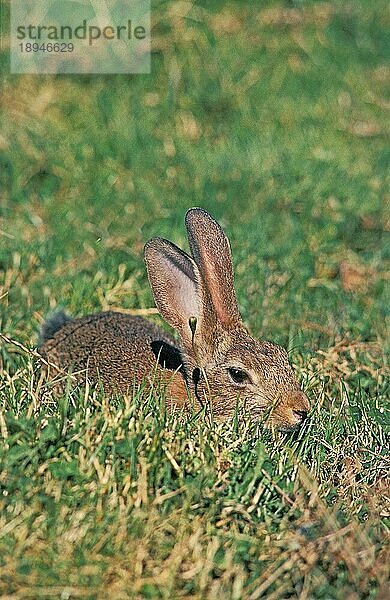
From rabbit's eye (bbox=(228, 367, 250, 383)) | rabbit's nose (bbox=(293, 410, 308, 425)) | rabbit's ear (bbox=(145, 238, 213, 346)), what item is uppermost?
rabbit's ear (bbox=(145, 238, 213, 346))

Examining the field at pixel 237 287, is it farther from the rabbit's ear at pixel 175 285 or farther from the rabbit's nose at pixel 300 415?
the rabbit's ear at pixel 175 285

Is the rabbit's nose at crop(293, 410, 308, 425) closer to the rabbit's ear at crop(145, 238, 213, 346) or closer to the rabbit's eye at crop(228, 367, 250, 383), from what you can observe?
the rabbit's eye at crop(228, 367, 250, 383)

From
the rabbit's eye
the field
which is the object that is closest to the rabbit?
the rabbit's eye

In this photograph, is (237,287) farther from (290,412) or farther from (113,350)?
(290,412)

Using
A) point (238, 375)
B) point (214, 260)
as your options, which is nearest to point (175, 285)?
point (214, 260)

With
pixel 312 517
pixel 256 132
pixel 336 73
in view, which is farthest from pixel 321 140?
pixel 312 517

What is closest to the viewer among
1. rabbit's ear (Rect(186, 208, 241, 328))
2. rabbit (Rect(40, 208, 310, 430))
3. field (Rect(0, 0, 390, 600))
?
field (Rect(0, 0, 390, 600))

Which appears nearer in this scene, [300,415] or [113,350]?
[300,415]

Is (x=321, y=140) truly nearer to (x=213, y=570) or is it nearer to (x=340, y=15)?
(x=340, y=15)
